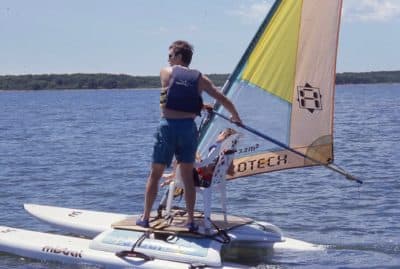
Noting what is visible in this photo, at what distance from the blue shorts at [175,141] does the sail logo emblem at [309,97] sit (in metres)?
1.56

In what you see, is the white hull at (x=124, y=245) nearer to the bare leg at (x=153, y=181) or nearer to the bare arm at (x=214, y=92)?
the bare leg at (x=153, y=181)

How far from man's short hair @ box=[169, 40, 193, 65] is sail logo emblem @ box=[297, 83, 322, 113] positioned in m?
1.60

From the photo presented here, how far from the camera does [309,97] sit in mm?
8820

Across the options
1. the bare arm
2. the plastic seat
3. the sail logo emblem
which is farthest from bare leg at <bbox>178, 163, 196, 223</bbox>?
the sail logo emblem

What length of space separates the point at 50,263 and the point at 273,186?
22.9 ft

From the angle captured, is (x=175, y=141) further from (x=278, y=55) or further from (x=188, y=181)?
(x=278, y=55)

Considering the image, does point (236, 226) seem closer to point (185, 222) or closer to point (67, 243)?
point (185, 222)

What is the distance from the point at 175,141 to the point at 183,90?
1.79 ft

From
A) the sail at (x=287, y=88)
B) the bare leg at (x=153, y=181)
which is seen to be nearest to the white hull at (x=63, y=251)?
the bare leg at (x=153, y=181)

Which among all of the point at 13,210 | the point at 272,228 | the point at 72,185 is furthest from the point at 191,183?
the point at 72,185

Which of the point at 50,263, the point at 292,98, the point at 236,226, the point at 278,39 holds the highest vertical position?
the point at 278,39

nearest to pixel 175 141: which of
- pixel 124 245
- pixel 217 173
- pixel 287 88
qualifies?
pixel 217 173

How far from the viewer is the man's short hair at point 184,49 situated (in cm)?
785

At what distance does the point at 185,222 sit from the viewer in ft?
28.0
